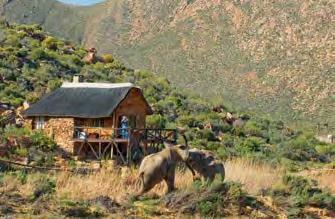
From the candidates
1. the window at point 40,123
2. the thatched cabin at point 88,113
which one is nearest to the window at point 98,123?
the thatched cabin at point 88,113

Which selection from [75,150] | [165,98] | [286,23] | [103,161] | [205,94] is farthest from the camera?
[286,23]

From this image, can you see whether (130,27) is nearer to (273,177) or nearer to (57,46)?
(57,46)

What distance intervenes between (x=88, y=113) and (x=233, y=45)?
57.5 metres

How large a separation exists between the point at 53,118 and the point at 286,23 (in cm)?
5826

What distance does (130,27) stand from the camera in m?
101

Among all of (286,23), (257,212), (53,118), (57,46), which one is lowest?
(257,212)

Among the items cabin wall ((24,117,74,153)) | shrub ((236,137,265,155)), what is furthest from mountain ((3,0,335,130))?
cabin wall ((24,117,74,153))

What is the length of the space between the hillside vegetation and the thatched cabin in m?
1.06

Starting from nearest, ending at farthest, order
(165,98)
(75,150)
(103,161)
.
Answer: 1. (103,161)
2. (75,150)
3. (165,98)

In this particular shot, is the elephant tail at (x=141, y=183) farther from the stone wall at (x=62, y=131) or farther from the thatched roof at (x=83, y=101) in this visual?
the stone wall at (x=62, y=131)

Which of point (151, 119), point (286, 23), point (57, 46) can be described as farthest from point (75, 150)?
point (286, 23)

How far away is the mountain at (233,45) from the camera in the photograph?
7312cm

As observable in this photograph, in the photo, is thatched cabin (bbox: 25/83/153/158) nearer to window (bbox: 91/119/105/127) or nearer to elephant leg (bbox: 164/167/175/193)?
window (bbox: 91/119/105/127)

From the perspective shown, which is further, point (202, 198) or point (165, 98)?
point (165, 98)
